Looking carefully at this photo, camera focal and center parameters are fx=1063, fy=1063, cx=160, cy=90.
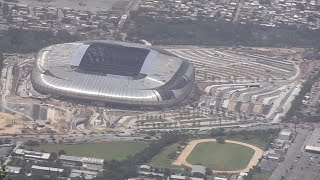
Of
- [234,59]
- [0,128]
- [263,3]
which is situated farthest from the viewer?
[263,3]

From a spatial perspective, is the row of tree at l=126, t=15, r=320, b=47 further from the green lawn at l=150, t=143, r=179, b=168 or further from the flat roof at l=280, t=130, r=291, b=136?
the green lawn at l=150, t=143, r=179, b=168

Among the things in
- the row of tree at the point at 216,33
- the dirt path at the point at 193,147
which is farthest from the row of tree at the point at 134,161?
the row of tree at the point at 216,33

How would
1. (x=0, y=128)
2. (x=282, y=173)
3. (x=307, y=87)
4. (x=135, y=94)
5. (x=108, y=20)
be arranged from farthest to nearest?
(x=108, y=20), (x=307, y=87), (x=135, y=94), (x=0, y=128), (x=282, y=173)

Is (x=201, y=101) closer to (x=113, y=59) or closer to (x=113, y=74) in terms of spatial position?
(x=113, y=74)

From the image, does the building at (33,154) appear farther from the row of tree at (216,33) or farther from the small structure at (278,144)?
the row of tree at (216,33)

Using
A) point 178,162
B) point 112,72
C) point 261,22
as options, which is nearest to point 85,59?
point 112,72

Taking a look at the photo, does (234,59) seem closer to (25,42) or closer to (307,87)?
(307,87)

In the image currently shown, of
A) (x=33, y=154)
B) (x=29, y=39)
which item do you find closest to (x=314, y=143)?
(x=33, y=154)
